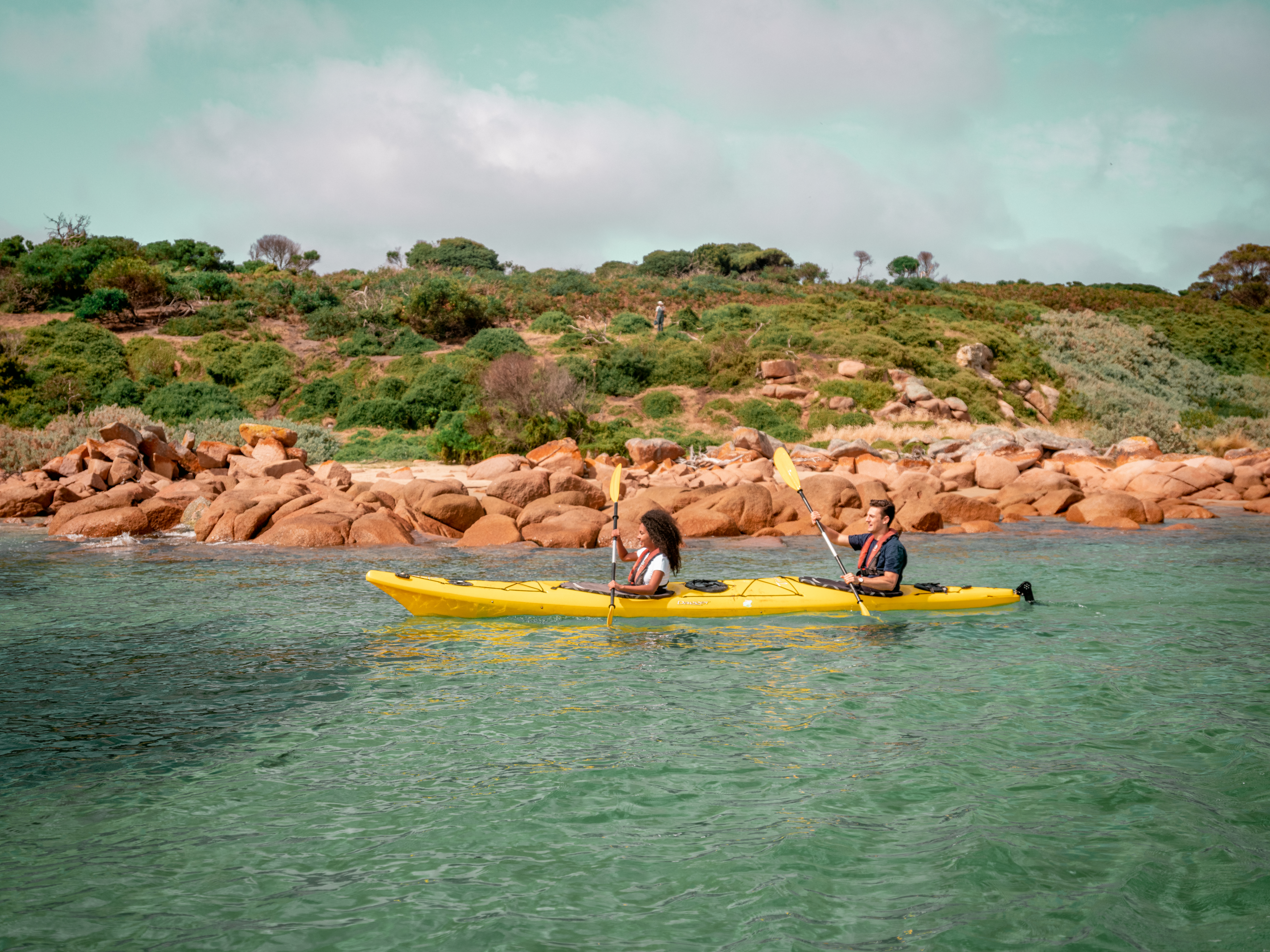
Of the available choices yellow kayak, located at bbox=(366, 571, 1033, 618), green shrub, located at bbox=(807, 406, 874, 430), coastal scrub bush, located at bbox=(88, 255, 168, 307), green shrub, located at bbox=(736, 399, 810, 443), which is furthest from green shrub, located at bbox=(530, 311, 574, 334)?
yellow kayak, located at bbox=(366, 571, 1033, 618)

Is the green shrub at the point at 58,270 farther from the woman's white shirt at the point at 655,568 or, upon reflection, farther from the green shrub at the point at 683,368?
the woman's white shirt at the point at 655,568

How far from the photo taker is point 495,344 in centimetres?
3086

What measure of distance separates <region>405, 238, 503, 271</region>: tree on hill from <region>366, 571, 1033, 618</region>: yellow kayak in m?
44.3

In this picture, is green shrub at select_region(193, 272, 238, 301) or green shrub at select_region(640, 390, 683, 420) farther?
green shrub at select_region(193, 272, 238, 301)

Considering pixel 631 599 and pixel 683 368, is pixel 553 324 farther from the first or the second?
pixel 631 599

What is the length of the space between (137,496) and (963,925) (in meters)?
14.7

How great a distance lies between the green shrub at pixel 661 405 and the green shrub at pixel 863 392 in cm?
438

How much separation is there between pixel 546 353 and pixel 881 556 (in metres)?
23.7

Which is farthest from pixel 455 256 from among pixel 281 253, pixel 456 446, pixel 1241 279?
pixel 1241 279

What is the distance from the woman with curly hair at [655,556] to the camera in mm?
7234

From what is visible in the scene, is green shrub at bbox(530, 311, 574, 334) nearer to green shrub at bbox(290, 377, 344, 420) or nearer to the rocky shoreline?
green shrub at bbox(290, 377, 344, 420)

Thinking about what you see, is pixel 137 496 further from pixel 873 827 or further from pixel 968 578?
pixel 873 827

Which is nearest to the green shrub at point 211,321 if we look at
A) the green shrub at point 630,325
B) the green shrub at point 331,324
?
the green shrub at point 331,324

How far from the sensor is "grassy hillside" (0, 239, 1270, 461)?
80.0ft
